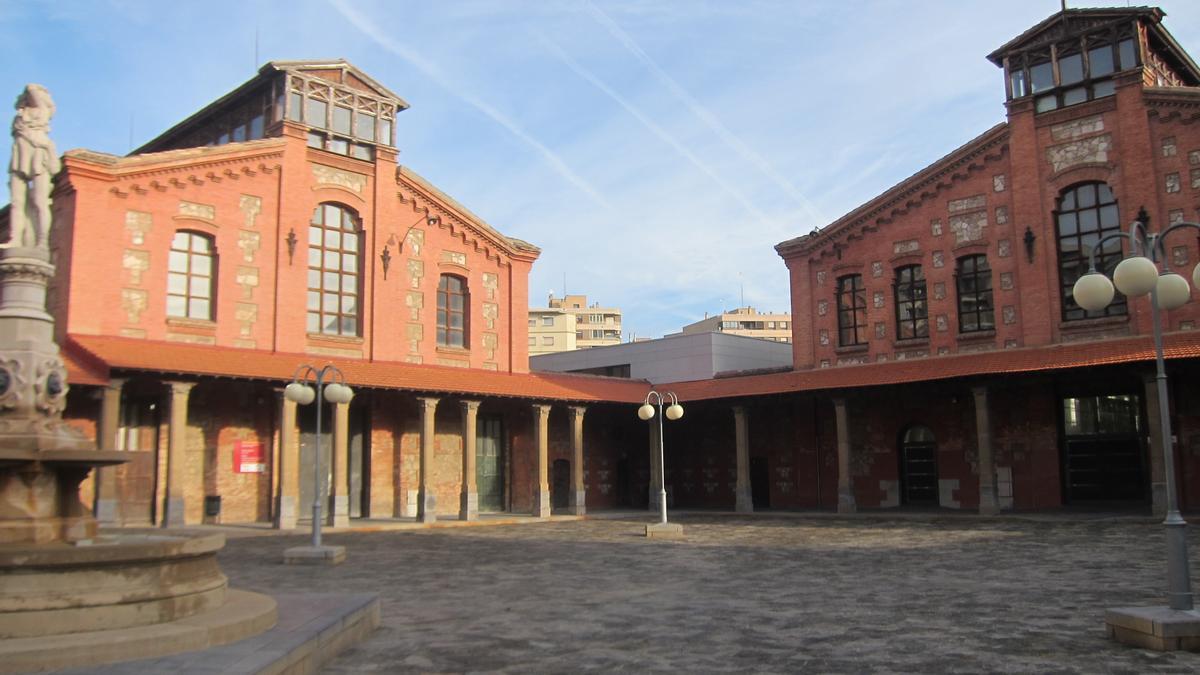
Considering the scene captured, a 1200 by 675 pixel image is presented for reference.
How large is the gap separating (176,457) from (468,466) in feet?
26.7

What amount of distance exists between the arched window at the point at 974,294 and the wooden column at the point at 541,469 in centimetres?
1268

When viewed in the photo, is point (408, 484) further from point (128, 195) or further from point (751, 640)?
point (751, 640)

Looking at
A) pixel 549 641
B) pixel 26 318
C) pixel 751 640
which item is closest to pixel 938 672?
pixel 751 640

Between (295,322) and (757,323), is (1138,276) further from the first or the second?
(757,323)

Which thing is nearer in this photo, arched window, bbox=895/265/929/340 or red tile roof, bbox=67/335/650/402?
red tile roof, bbox=67/335/650/402

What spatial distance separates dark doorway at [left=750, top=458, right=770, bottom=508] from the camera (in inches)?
1217

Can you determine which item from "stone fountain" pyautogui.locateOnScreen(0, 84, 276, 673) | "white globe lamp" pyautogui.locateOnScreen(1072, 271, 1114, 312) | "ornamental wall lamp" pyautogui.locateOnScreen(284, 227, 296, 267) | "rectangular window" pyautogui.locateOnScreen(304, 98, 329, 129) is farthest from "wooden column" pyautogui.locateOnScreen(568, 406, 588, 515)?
"white globe lamp" pyautogui.locateOnScreen(1072, 271, 1114, 312)

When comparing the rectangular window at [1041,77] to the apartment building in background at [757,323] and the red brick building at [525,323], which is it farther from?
the apartment building in background at [757,323]

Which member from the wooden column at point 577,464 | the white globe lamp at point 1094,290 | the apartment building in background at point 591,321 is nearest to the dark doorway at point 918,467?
the wooden column at point 577,464

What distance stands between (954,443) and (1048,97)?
998 centimetres

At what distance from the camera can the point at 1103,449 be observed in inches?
934

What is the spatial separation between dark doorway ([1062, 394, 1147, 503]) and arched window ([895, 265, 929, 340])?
186 inches

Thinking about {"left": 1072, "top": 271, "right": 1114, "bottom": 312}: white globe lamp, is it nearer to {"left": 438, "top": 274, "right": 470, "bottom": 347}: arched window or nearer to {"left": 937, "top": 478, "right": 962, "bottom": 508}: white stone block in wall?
{"left": 937, "top": 478, "right": 962, "bottom": 508}: white stone block in wall

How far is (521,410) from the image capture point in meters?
30.5
